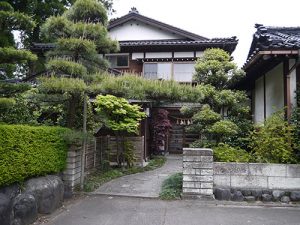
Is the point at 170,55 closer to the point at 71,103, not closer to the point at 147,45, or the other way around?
the point at 147,45

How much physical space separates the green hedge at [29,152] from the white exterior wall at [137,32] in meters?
13.3

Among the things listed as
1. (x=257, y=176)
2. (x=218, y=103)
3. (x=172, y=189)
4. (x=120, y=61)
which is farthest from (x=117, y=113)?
(x=120, y=61)

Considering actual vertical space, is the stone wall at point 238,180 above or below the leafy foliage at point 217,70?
below

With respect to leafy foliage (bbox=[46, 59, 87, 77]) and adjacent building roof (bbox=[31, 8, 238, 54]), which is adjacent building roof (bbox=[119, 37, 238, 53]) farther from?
leafy foliage (bbox=[46, 59, 87, 77])

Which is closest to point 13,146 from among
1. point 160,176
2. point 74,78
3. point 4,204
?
point 4,204

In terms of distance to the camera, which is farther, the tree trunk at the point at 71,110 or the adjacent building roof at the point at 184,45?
the adjacent building roof at the point at 184,45

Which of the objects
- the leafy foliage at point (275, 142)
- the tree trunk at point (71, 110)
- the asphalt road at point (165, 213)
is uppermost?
the tree trunk at point (71, 110)

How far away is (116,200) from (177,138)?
38.3ft

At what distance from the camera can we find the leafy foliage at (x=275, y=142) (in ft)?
24.2

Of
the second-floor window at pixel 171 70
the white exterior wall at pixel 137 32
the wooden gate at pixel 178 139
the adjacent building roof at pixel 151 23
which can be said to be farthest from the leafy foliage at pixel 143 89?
the white exterior wall at pixel 137 32

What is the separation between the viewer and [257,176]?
7375 millimetres

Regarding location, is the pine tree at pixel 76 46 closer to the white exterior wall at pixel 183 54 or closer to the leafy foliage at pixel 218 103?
the leafy foliage at pixel 218 103

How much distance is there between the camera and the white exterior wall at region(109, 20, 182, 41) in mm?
19594

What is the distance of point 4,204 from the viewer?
16.1 ft
